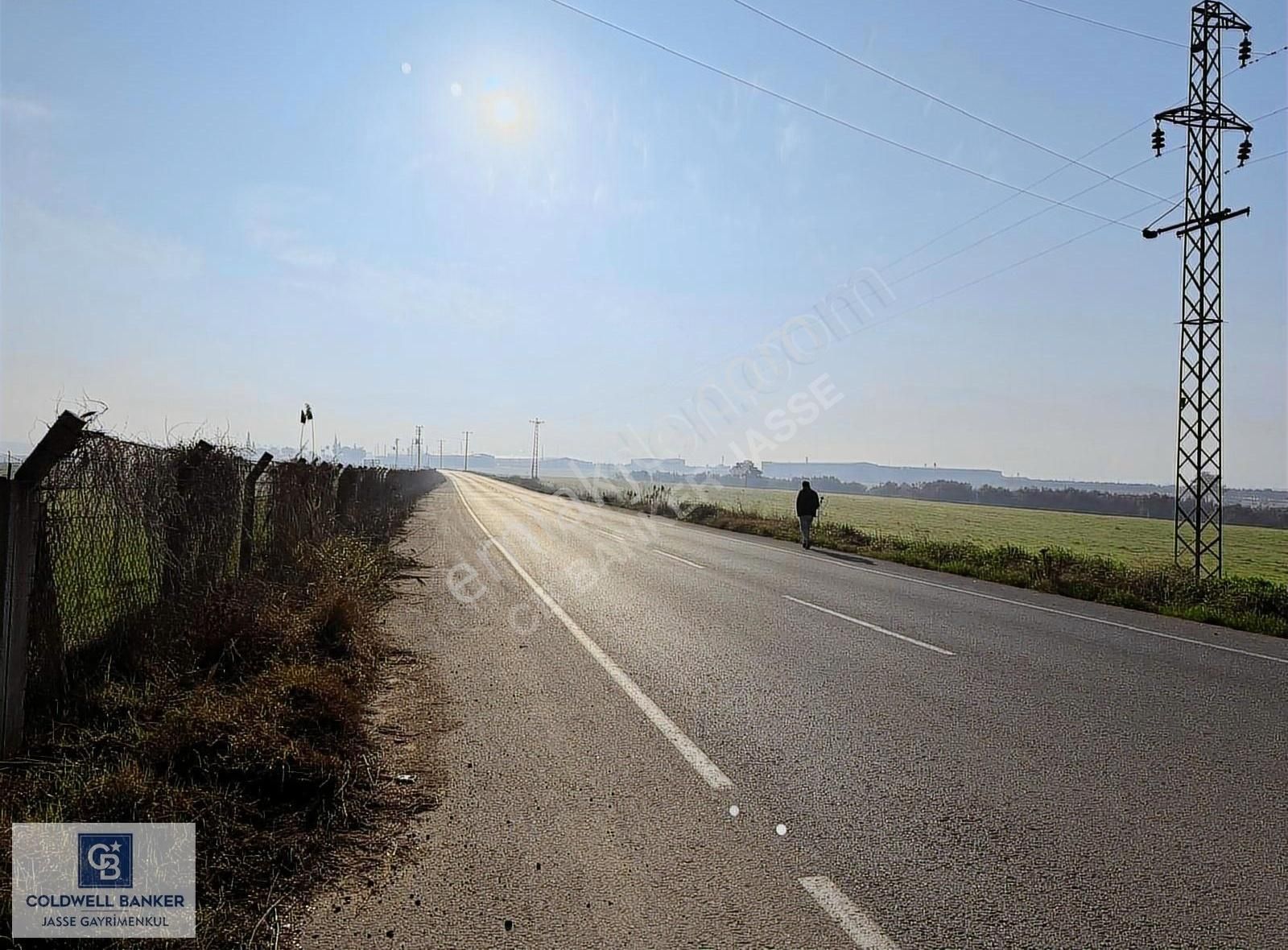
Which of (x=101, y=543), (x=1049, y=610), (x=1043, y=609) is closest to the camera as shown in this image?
(x=101, y=543)

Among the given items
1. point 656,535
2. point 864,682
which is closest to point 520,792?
point 864,682

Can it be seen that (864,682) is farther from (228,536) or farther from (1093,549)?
(1093,549)

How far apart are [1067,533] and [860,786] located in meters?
74.8

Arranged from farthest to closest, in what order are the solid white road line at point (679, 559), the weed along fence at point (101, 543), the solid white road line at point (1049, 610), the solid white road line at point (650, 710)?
the solid white road line at point (679, 559) < the solid white road line at point (1049, 610) < the solid white road line at point (650, 710) < the weed along fence at point (101, 543)

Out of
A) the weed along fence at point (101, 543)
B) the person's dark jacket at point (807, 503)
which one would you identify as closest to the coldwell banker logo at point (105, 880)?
the weed along fence at point (101, 543)

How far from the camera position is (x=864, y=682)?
8.23 m

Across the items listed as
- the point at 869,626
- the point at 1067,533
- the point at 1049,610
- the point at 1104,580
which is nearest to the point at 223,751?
the point at 869,626

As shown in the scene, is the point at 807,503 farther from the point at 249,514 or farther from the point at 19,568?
the point at 19,568

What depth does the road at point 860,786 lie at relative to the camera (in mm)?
3812

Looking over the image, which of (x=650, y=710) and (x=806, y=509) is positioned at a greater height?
(x=806, y=509)

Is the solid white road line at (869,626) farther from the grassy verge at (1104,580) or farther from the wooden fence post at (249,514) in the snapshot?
the wooden fence post at (249,514)

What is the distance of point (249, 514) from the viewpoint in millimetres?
10633

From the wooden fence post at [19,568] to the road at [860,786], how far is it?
2550 mm

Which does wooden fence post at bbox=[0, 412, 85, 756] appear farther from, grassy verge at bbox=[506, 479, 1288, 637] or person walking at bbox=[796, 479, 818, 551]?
person walking at bbox=[796, 479, 818, 551]
